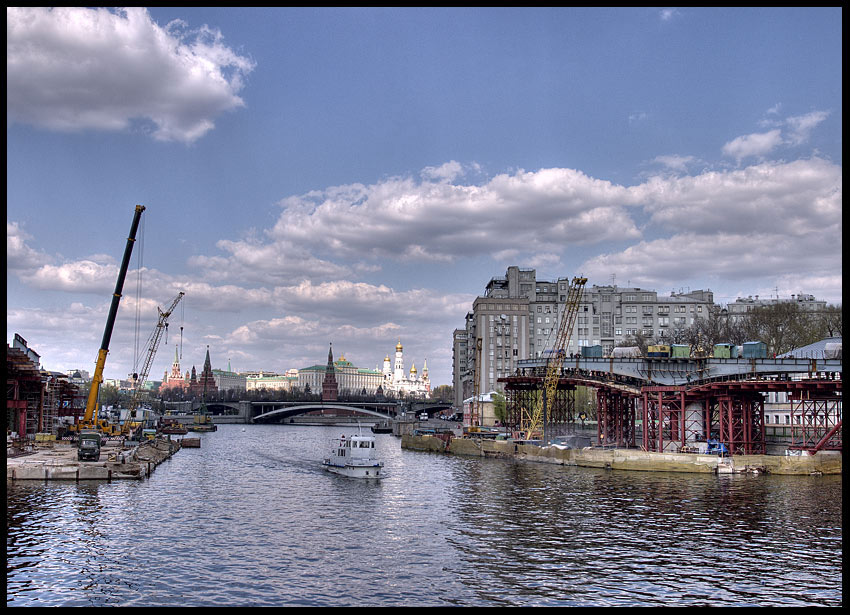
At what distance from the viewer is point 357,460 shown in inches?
3305

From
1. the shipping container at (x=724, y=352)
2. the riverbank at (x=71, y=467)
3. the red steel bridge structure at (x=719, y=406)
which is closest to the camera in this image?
the riverbank at (x=71, y=467)

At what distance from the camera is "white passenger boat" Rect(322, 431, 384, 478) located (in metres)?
83.0

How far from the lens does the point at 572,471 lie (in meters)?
90.7

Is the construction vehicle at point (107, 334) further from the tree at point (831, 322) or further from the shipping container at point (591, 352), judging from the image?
the tree at point (831, 322)

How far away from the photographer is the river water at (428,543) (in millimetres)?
33844

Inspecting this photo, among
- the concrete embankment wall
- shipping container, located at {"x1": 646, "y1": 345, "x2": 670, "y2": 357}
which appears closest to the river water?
the concrete embankment wall

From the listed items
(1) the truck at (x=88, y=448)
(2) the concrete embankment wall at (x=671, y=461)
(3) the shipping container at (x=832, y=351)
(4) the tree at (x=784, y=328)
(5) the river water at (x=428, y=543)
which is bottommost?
(5) the river water at (x=428, y=543)

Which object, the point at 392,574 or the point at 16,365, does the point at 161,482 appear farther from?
the point at 392,574

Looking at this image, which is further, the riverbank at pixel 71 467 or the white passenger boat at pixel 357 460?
the white passenger boat at pixel 357 460

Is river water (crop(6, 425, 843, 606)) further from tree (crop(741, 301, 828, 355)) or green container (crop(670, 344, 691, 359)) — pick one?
tree (crop(741, 301, 828, 355))

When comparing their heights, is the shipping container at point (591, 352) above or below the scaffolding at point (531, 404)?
above

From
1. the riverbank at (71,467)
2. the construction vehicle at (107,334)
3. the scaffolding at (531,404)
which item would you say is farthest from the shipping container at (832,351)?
the construction vehicle at (107,334)

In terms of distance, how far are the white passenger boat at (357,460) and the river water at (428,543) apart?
4685 mm

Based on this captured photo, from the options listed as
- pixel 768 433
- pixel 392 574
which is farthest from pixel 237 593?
pixel 768 433
